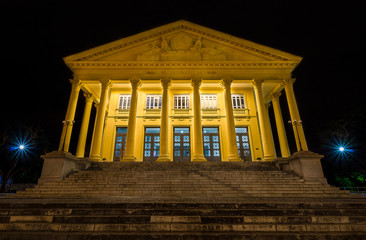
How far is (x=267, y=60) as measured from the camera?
14.2m

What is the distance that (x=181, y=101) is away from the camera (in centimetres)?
1644

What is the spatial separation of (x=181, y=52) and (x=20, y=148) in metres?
19.5

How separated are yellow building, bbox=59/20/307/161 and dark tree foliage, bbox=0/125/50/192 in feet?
37.3

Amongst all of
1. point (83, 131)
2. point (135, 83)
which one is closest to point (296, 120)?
point (135, 83)

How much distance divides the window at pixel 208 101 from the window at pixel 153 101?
12.2 feet

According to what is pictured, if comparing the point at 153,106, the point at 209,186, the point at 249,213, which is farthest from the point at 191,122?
the point at 249,213

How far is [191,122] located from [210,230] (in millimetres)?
11479

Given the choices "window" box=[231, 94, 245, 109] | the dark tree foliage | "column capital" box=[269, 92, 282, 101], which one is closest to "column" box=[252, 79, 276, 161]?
"column capital" box=[269, 92, 282, 101]

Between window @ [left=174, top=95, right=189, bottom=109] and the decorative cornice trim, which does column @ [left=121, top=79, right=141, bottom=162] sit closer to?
the decorative cornice trim

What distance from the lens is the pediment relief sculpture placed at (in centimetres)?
1438

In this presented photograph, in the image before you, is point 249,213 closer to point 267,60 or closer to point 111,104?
point 267,60

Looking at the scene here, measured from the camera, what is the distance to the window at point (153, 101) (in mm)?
16327

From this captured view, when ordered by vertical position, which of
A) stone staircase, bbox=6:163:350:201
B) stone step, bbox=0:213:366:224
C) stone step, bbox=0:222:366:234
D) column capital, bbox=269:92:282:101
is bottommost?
stone step, bbox=0:222:366:234

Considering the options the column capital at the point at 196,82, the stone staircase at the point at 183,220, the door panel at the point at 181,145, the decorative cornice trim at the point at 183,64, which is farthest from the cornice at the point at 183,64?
the stone staircase at the point at 183,220
